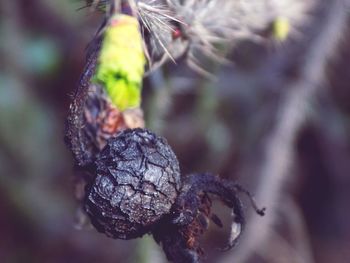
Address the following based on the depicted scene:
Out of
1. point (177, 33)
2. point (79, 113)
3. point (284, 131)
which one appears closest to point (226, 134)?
point (284, 131)

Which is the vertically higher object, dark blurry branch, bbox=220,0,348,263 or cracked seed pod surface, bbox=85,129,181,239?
cracked seed pod surface, bbox=85,129,181,239

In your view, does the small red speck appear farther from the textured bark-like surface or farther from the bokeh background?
the bokeh background

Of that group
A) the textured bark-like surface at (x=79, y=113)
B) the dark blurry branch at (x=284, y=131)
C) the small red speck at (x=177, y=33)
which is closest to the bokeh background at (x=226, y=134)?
the dark blurry branch at (x=284, y=131)

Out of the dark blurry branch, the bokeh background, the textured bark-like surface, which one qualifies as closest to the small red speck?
the textured bark-like surface

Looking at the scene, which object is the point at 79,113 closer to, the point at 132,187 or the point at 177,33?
the point at 132,187

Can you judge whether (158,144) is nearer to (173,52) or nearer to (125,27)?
(125,27)
